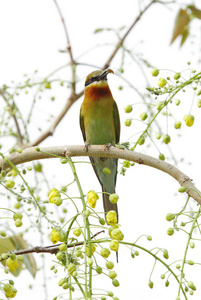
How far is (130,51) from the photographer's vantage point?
289 centimetres

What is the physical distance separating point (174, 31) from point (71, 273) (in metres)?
1.49

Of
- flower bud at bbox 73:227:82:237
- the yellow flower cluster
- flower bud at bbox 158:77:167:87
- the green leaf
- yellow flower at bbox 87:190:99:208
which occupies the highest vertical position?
the green leaf

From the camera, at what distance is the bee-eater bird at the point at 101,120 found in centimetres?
365

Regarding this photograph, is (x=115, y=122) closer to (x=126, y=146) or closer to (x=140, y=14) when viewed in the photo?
(x=140, y=14)

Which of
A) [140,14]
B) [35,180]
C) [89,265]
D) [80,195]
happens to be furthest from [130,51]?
[89,265]

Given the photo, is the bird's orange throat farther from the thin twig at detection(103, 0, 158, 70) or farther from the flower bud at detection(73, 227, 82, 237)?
the flower bud at detection(73, 227, 82, 237)

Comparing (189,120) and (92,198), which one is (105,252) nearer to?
(92,198)

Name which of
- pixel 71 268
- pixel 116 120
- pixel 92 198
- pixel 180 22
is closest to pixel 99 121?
pixel 116 120

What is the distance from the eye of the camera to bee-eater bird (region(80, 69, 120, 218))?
144 inches

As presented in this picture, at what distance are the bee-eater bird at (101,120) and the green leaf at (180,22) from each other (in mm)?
1343

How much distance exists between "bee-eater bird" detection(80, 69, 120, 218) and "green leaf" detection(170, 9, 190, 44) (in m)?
1.34

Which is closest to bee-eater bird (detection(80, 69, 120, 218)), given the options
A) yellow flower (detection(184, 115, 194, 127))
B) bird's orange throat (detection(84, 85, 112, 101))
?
bird's orange throat (detection(84, 85, 112, 101))

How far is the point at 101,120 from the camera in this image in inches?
147

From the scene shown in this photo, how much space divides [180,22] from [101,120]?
1547mm
